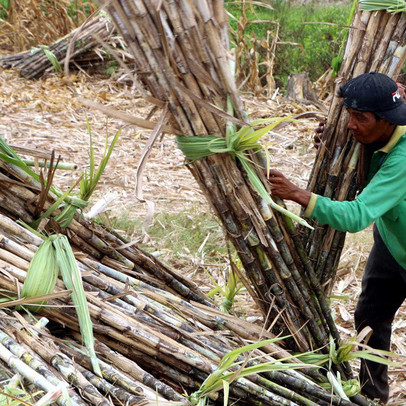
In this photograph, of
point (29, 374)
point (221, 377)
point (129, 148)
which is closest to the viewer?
point (29, 374)

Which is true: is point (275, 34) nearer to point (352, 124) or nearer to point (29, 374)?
point (352, 124)

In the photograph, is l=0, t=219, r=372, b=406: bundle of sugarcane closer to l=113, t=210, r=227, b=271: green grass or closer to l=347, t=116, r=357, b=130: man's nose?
l=347, t=116, r=357, b=130: man's nose

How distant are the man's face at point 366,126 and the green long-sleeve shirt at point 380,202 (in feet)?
0.29

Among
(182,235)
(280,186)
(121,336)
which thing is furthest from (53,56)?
(121,336)

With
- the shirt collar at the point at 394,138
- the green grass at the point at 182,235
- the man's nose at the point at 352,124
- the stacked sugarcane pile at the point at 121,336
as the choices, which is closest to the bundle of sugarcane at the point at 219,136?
the stacked sugarcane pile at the point at 121,336

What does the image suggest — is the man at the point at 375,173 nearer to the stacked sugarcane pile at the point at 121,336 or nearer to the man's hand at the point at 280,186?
the man's hand at the point at 280,186

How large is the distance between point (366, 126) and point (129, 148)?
346cm

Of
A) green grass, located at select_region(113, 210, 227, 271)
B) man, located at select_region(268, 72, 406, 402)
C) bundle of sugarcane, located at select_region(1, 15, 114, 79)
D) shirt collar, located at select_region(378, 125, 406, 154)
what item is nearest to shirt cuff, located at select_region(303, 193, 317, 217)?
man, located at select_region(268, 72, 406, 402)

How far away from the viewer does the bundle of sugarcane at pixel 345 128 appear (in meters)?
2.15

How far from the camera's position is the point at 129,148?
5414 mm

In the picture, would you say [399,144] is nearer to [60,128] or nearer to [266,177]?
[266,177]

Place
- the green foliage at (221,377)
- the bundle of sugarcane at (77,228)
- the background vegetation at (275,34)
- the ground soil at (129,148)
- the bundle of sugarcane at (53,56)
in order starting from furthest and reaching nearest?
the background vegetation at (275,34) → the bundle of sugarcane at (53,56) → the ground soil at (129,148) → the bundle of sugarcane at (77,228) → the green foliage at (221,377)

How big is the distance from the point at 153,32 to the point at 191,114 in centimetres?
26

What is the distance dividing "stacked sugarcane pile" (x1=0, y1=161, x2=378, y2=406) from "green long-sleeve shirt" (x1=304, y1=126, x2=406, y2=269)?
463mm
